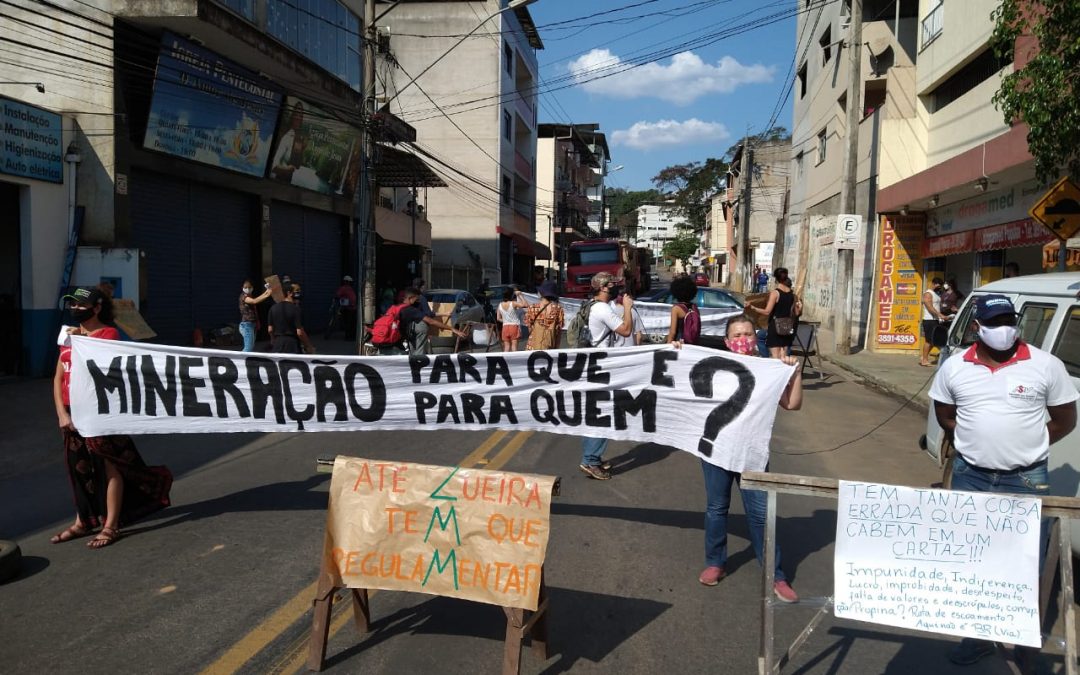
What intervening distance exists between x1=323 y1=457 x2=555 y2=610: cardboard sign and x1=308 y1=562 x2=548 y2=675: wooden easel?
0.27 ft

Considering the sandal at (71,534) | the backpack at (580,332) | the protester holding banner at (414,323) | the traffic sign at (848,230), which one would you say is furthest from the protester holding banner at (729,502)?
the traffic sign at (848,230)

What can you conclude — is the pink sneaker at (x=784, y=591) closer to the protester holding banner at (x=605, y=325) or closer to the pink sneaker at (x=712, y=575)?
the pink sneaker at (x=712, y=575)

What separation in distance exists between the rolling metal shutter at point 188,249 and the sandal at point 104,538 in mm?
9540

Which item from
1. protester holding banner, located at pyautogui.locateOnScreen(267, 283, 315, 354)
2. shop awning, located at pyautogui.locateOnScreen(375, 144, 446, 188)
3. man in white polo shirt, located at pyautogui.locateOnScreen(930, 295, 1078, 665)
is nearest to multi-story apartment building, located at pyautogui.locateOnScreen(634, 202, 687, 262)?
shop awning, located at pyautogui.locateOnScreen(375, 144, 446, 188)

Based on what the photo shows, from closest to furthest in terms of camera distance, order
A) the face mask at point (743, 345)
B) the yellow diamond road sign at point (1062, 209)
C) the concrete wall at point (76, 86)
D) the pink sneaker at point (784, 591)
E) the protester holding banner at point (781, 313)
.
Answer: the pink sneaker at point (784, 591) < the face mask at point (743, 345) < the yellow diamond road sign at point (1062, 209) < the protester holding banner at point (781, 313) < the concrete wall at point (76, 86)

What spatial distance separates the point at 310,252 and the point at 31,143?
10.9m

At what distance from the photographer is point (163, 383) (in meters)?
5.80

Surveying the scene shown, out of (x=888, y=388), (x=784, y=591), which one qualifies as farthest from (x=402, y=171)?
(x=784, y=591)

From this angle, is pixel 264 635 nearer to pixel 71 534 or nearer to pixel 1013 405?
pixel 71 534

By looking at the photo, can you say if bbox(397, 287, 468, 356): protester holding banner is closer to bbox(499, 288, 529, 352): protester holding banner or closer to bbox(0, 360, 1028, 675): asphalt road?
bbox(499, 288, 529, 352): protester holding banner

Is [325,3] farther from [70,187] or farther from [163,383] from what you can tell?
[163,383]

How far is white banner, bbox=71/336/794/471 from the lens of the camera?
5.50 metres

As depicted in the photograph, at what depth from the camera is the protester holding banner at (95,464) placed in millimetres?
5621

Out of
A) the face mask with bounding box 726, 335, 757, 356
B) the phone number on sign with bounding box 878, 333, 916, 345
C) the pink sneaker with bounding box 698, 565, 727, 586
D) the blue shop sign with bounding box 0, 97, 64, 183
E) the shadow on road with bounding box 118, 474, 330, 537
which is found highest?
the blue shop sign with bounding box 0, 97, 64, 183
